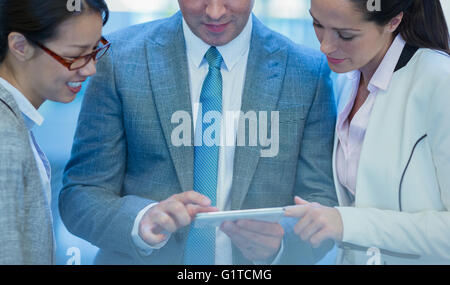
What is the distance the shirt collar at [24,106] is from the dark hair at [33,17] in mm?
101

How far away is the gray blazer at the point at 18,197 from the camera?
114 cm

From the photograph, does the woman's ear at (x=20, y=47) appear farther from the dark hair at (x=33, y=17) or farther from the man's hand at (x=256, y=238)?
the man's hand at (x=256, y=238)

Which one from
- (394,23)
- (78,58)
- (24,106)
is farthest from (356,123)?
(24,106)

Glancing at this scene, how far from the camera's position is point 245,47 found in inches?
62.6

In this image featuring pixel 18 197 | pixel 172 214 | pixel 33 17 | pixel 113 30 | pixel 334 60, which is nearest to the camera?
pixel 18 197

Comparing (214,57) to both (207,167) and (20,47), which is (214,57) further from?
(20,47)

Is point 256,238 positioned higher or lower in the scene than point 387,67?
lower

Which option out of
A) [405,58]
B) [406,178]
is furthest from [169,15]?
[406,178]

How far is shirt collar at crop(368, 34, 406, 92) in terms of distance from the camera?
1455mm

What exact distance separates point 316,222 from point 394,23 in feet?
1.81

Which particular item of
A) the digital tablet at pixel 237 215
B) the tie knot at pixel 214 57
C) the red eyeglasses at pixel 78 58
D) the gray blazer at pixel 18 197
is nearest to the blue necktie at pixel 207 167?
the tie knot at pixel 214 57

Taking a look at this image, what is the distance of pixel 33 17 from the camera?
1.28 m

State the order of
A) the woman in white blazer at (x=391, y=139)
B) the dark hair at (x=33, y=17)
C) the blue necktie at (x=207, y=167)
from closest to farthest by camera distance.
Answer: the dark hair at (x=33, y=17)
the woman in white blazer at (x=391, y=139)
the blue necktie at (x=207, y=167)
